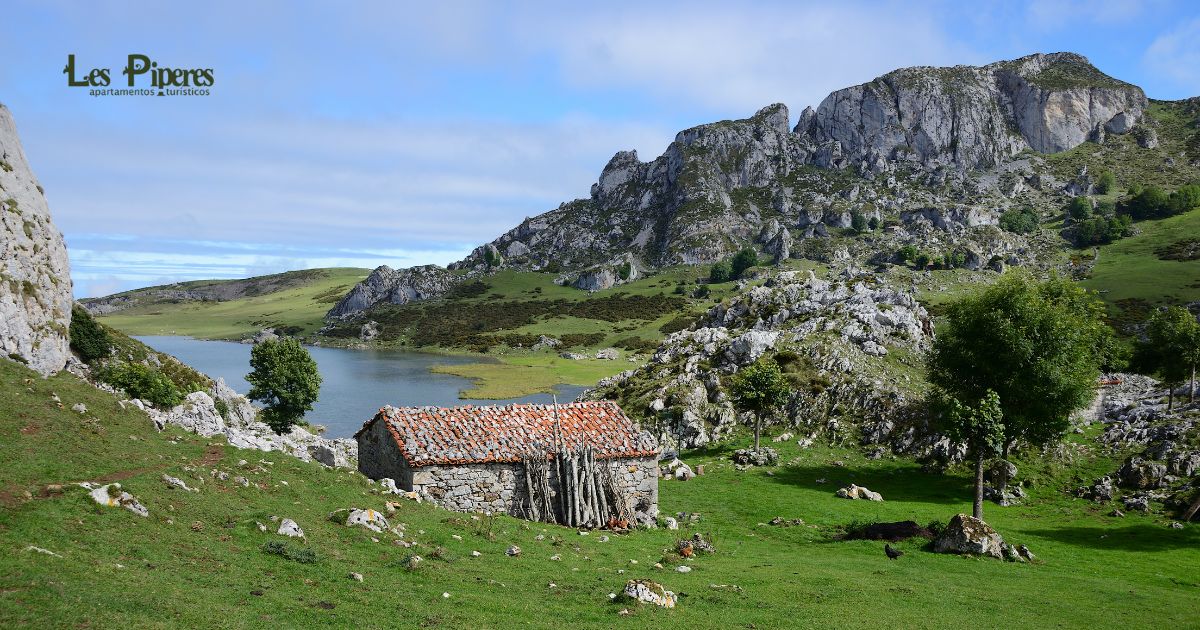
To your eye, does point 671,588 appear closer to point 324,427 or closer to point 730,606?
point 730,606

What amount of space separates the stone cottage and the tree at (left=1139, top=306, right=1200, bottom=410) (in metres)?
41.3

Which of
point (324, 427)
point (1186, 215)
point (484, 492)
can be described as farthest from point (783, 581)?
point (1186, 215)

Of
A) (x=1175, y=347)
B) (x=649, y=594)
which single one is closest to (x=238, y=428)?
(x=649, y=594)

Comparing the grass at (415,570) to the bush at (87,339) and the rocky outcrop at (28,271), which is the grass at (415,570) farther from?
the bush at (87,339)

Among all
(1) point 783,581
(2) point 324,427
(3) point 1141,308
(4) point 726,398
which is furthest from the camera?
(3) point 1141,308

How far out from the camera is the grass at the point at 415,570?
14508mm

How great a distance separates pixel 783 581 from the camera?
23.1 metres

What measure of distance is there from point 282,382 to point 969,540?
47919mm

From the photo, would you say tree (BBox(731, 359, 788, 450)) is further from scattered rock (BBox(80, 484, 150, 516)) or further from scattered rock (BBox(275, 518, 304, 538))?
scattered rock (BBox(80, 484, 150, 516))

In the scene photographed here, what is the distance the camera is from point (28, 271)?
3947 centimetres

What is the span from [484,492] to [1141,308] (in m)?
139

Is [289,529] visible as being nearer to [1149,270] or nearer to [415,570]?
[415,570]

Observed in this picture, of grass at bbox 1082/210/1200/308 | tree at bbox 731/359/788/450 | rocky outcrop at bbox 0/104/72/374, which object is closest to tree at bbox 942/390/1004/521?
tree at bbox 731/359/788/450

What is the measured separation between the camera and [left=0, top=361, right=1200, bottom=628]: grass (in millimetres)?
14508
